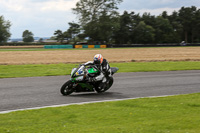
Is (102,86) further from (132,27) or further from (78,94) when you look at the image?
(132,27)

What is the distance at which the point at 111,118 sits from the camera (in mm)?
6676

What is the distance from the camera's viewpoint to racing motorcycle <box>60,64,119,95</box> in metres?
9.98

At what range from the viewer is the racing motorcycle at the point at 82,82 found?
998cm

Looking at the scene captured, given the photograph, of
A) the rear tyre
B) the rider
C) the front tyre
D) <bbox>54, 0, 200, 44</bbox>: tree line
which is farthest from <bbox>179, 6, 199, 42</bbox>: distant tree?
the front tyre

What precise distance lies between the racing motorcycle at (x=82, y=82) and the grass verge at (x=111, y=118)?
1.66m

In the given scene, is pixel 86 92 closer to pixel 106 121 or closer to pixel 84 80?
pixel 84 80

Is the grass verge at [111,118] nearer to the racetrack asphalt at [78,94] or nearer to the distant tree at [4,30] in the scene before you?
the racetrack asphalt at [78,94]

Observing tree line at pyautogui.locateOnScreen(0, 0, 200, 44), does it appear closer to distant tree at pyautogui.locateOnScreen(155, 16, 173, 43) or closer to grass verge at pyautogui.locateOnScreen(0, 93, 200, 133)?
distant tree at pyautogui.locateOnScreen(155, 16, 173, 43)

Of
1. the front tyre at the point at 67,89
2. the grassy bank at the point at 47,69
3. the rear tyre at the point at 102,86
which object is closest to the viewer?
the front tyre at the point at 67,89

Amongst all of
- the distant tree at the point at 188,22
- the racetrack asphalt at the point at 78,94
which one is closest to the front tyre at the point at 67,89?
the racetrack asphalt at the point at 78,94

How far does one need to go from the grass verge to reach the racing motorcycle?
5.45ft

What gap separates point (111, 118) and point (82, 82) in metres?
3.62

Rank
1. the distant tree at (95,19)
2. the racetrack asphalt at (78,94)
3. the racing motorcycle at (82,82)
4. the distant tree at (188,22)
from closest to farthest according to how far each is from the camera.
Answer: the racetrack asphalt at (78,94)
the racing motorcycle at (82,82)
the distant tree at (95,19)
the distant tree at (188,22)

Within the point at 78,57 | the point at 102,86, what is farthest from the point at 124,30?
the point at 102,86
